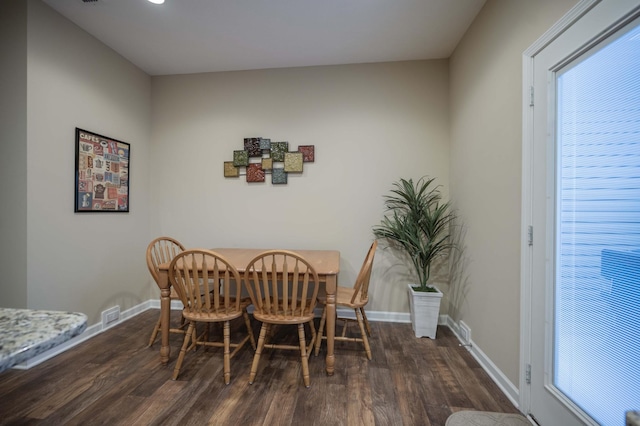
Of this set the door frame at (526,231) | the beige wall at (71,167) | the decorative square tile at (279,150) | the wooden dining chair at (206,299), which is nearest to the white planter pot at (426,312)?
the door frame at (526,231)

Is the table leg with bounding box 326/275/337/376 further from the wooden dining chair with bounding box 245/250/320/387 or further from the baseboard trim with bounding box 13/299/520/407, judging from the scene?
the baseboard trim with bounding box 13/299/520/407

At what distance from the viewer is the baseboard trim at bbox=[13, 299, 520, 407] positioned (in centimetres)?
169

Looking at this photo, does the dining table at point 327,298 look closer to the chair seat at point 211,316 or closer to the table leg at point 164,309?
the table leg at point 164,309

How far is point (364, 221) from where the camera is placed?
2795 mm

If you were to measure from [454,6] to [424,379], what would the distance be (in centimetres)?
281

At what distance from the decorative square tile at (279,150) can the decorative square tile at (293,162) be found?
5cm

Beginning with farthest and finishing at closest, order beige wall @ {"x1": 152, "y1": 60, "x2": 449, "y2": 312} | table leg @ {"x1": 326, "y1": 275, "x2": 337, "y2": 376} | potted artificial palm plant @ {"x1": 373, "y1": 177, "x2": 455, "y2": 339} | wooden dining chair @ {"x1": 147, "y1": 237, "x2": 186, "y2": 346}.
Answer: beige wall @ {"x1": 152, "y1": 60, "x2": 449, "y2": 312}, potted artificial palm plant @ {"x1": 373, "y1": 177, "x2": 455, "y2": 339}, wooden dining chair @ {"x1": 147, "y1": 237, "x2": 186, "y2": 346}, table leg @ {"x1": 326, "y1": 275, "x2": 337, "y2": 376}

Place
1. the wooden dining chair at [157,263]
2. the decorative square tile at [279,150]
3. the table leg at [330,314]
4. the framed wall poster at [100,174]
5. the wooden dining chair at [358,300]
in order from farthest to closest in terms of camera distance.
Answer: the decorative square tile at [279,150] < the framed wall poster at [100,174] < the wooden dining chair at [157,263] < the wooden dining chair at [358,300] < the table leg at [330,314]

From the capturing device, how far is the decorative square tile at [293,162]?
2.82m

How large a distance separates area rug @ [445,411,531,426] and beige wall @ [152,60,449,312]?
49.2 inches

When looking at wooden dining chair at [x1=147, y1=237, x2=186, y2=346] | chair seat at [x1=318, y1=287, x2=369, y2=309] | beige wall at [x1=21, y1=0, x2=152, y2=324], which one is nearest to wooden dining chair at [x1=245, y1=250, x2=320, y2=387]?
chair seat at [x1=318, y1=287, x2=369, y2=309]

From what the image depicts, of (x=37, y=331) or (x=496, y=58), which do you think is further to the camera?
(x=496, y=58)

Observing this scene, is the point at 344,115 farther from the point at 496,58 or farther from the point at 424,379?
the point at 424,379

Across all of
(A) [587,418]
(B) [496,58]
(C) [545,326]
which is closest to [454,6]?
(B) [496,58]
